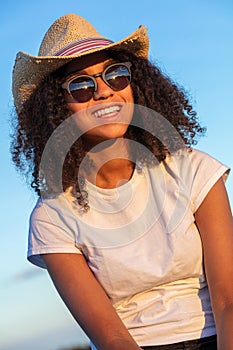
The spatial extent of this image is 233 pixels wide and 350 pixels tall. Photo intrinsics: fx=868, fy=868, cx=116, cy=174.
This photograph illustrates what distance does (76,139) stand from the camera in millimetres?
4297

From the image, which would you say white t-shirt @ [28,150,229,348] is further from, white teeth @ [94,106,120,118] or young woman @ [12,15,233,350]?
white teeth @ [94,106,120,118]

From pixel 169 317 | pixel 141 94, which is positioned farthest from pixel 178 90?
pixel 169 317

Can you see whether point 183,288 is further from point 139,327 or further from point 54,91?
point 54,91

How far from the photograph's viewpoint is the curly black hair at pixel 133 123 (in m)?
4.22

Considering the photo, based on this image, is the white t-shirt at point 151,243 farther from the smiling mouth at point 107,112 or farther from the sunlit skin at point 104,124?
the smiling mouth at point 107,112

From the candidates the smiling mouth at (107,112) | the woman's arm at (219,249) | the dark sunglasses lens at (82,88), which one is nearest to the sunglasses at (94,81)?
the dark sunglasses lens at (82,88)

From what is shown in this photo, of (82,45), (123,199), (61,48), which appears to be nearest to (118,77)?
(82,45)

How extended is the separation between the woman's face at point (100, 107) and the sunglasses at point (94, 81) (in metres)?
0.02

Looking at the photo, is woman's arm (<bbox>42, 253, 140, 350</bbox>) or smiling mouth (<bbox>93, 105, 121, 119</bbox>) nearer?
woman's arm (<bbox>42, 253, 140, 350</bbox>)

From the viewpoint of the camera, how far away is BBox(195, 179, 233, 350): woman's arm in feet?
12.4

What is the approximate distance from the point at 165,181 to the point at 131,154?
26 centimetres

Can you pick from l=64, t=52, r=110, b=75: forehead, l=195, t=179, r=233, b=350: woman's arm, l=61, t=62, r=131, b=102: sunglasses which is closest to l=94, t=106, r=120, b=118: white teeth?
l=61, t=62, r=131, b=102: sunglasses

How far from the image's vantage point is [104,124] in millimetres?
4023

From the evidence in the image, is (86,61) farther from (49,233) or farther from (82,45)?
(49,233)
